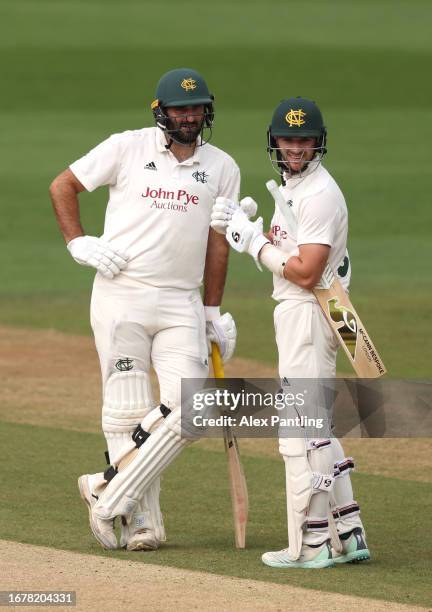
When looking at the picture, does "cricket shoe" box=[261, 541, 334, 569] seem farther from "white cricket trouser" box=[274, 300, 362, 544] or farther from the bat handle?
the bat handle

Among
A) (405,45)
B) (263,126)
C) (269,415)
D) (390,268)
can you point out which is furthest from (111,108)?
(269,415)

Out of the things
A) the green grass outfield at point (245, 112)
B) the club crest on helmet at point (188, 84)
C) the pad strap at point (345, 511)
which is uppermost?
the green grass outfield at point (245, 112)

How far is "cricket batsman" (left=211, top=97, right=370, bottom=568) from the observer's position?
6.01m

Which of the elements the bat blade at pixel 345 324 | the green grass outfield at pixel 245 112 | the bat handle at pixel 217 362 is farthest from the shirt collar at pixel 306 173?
the green grass outfield at pixel 245 112

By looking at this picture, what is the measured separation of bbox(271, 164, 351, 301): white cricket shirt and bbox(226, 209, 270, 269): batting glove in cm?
11

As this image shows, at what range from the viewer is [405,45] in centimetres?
2591

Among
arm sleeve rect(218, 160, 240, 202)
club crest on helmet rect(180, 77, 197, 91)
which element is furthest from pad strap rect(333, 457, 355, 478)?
club crest on helmet rect(180, 77, 197, 91)

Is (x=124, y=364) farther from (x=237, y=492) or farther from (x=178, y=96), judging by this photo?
(x=178, y=96)

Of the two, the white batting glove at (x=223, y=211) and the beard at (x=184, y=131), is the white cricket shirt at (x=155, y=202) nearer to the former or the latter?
the beard at (x=184, y=131)

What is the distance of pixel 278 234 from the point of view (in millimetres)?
6246

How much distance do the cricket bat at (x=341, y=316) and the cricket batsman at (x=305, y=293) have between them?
4cm

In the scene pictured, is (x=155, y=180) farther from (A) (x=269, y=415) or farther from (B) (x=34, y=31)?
(B) (x=34, y=31)

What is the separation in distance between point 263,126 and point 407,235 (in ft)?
16.4

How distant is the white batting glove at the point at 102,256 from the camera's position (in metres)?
6.50
